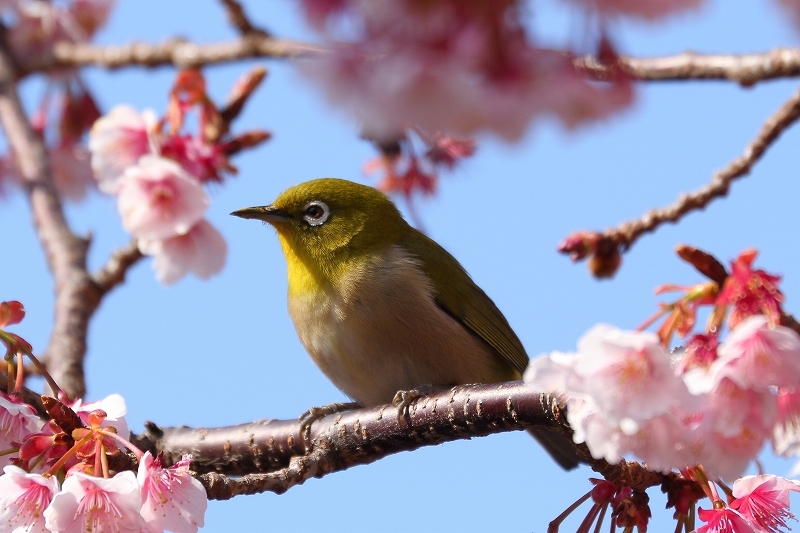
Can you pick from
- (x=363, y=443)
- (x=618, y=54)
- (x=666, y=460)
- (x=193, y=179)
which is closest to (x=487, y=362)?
(x=363, y=443)

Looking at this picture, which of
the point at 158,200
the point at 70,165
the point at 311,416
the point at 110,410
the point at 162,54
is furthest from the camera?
the point at 70,165

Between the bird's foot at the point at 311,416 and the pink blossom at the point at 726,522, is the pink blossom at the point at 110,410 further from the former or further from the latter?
the pink blossom at the point at 726,522

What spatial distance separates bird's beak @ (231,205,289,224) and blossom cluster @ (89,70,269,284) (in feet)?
2.07

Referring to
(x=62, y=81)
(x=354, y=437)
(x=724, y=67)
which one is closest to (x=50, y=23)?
(x=62, y=81)

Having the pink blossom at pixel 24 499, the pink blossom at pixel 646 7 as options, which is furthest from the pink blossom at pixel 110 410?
the pink blossom at pixel 646 7

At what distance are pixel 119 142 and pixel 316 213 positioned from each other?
1.22 m

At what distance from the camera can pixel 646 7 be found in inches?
54.0

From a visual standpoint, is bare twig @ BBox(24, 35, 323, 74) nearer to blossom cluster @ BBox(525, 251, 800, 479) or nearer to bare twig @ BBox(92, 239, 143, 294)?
bare twig @ BBox(92, 239, 143, 294)

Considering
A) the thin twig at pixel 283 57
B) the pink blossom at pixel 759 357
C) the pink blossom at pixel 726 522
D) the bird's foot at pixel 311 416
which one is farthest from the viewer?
the bird's foot at pixel 311 416

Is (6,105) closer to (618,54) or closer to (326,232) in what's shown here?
(326,232)

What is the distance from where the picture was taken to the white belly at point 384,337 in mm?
4434

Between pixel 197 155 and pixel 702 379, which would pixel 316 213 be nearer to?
pixel 197 155

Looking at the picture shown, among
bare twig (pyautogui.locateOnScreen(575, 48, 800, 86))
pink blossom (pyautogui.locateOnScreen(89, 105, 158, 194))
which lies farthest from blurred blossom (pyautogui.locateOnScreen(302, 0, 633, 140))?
pink blossom (pyautogui.locateOnScreen(89, 105, 158, 194))

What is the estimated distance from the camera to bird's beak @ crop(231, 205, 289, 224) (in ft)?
15.8
